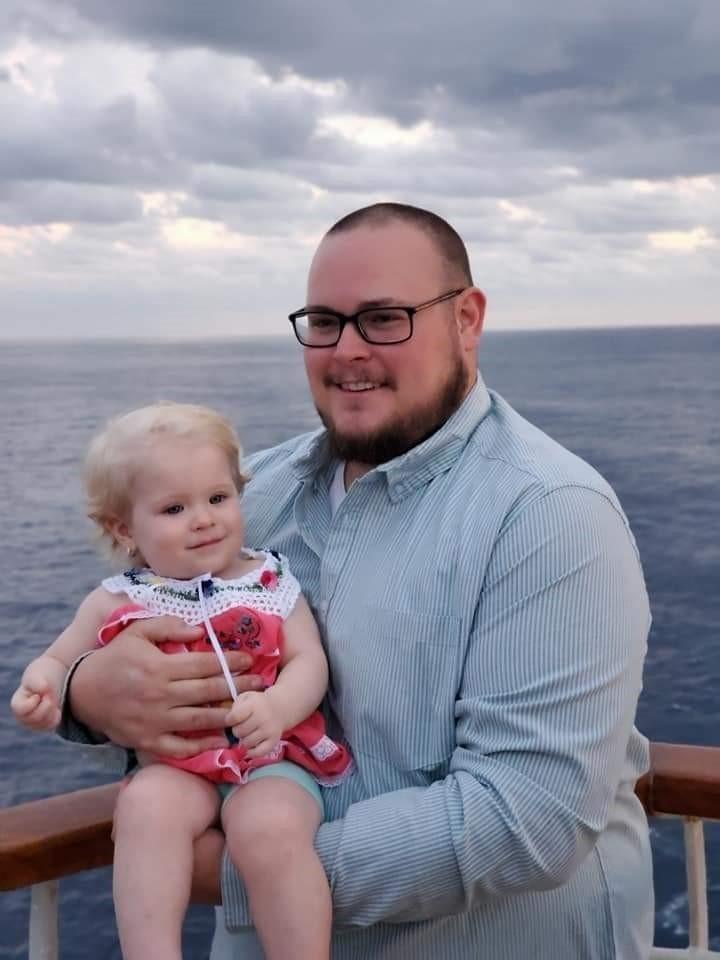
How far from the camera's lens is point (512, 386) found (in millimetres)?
93562

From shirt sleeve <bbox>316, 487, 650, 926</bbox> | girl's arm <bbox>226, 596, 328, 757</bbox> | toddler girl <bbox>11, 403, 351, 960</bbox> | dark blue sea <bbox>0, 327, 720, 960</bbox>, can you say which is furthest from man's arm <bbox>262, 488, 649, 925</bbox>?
dark blue sea <bbox>0, 327, 720, 960</bbox>

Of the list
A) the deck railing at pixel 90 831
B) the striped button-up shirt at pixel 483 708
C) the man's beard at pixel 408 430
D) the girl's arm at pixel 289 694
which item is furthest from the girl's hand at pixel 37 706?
the man's beard at pixel 408 430

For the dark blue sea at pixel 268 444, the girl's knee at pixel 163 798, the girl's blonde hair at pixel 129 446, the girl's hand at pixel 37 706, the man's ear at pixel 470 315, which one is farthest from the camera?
the dark blue sea at pixel 268 444

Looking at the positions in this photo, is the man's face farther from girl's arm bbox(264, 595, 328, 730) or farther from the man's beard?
girl's arm bbox(264, 595, 328, 730)

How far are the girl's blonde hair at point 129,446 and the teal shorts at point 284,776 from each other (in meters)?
0.75

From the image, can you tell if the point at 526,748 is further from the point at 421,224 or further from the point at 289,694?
the point at 421,224

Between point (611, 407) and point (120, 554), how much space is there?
258 feet

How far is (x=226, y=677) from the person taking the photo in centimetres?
246

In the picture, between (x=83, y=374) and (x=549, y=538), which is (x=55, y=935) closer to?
(x=549, y=538)

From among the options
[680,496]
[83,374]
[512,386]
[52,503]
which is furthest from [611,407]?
[83,374]

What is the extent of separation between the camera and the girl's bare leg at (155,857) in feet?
7.17

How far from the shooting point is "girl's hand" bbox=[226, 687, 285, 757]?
90.4 inches

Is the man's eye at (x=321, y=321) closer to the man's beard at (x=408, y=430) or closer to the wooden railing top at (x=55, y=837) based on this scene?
the man's beard at (x=408, y=430)

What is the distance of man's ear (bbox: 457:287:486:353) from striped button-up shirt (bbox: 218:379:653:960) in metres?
0.23
